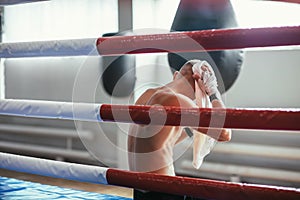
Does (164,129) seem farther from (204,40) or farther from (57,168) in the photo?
(204,40)

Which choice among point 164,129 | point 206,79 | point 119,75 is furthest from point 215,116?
point 119,75

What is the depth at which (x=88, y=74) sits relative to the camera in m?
3.79

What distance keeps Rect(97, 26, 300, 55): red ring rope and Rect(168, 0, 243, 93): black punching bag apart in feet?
2.49

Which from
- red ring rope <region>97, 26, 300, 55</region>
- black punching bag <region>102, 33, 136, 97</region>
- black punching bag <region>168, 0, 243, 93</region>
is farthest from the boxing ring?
black punching bag <region>102, 33, 136, 97</region>

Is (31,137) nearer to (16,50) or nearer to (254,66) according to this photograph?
(254,66)

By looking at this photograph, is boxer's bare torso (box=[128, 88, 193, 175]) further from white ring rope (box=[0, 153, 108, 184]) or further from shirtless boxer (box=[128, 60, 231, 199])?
white ring rope (box=[0, 153, 108, 184])

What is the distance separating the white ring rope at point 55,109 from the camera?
133 cm

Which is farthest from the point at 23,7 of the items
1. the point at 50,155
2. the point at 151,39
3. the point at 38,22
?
the point at 151,39

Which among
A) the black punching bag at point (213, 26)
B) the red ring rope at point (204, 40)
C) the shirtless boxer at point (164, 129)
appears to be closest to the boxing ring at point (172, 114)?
the red ring rope at point (204, 40)

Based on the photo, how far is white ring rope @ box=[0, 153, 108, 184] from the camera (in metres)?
1.34

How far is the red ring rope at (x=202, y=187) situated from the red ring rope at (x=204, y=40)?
13.7 inches

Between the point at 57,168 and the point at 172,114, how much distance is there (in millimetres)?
527

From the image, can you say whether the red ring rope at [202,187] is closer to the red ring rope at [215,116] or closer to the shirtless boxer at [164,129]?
the red ring rope at [215,116]

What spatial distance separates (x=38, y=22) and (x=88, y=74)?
809 millimetres
